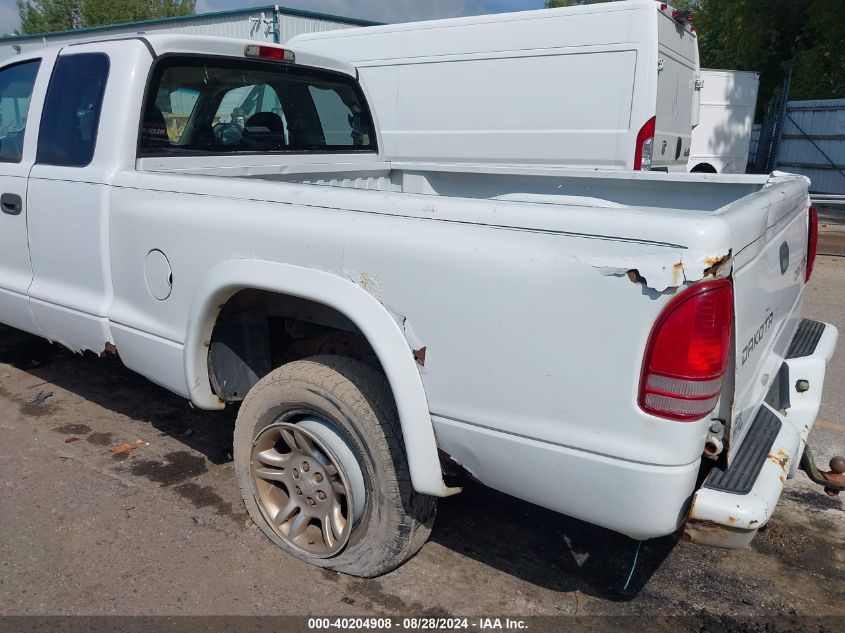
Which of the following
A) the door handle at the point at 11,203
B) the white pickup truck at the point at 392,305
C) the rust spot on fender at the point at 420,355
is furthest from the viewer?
the door handle at the point at 11,203

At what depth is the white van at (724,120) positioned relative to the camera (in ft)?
43.7

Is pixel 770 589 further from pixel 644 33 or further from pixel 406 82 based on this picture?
pixel 406 82

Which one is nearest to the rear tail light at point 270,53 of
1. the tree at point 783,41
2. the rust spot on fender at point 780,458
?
the rust spot on fender at point 780,458

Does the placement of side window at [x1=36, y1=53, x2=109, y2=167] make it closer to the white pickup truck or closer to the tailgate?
the white pickup truck

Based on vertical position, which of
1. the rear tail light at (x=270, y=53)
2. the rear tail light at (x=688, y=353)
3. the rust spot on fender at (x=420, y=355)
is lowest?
the rust spot on fender at (x=420, y=355)

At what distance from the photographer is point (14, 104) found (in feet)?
13.1

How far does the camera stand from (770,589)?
2744 mm

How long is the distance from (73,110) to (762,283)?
320 cm

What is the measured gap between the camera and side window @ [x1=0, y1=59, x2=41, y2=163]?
3830mm

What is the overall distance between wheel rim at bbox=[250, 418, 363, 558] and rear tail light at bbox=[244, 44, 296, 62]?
2.12m

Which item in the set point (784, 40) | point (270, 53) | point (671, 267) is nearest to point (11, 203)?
point (270, 53)

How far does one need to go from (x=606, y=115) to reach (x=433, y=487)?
206 inches

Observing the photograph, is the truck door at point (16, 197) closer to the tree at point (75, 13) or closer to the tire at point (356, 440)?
the tire at point (356, 440)

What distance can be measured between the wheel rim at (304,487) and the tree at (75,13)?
49.5 meters
